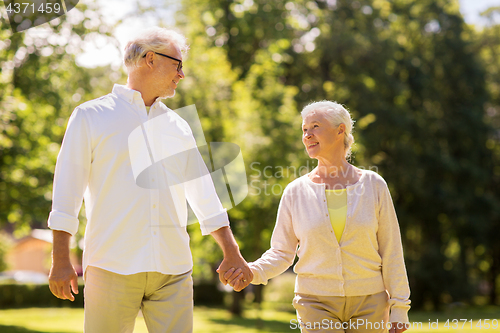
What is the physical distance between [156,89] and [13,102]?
897 centimetres

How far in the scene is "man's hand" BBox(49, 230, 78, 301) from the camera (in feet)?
8.02

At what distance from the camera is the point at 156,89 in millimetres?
2951

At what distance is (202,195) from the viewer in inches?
116

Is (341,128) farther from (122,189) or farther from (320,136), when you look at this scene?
(122,189)

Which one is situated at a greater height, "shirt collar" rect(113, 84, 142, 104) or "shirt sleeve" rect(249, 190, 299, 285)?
"shirt collar" rect(113, 84, 142, 104)

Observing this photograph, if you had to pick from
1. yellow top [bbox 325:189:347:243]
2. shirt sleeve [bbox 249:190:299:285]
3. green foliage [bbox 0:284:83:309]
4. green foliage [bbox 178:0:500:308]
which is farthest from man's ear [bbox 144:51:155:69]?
green foliage [bbox 0:284:83:309]

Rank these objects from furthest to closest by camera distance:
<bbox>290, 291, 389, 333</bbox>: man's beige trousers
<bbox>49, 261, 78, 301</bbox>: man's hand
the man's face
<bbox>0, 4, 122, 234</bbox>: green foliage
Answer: <bbox>0, 4, 122, 234</bbox>: green foliage < <bbox>290, 291, 389, 333</bbox>: man's beige trousers < the man's face < <bbox>49, 261, 78, 301</bbox>: man's hand

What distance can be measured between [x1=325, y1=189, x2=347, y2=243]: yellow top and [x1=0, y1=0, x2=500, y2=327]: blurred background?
319 inches

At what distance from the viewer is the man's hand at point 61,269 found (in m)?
2.45

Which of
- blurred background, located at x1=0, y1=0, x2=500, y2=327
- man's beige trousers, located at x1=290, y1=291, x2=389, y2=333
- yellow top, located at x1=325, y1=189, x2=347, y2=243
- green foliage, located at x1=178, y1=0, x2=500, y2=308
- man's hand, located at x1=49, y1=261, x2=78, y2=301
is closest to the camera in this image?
man's hand, located at x1=49, y1=261, x2=78, y2=301

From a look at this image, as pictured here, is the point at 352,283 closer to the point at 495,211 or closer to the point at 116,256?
the point at 116,256

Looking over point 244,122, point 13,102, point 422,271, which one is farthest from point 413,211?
point 13,102

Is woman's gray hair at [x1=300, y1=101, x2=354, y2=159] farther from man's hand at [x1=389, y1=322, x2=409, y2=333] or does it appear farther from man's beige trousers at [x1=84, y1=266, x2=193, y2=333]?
man's beige trousers at [x1=84, y1=266, x2=193, y2=333]

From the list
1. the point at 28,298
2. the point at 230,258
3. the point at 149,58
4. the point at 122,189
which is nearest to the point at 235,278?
the point at 230,258
